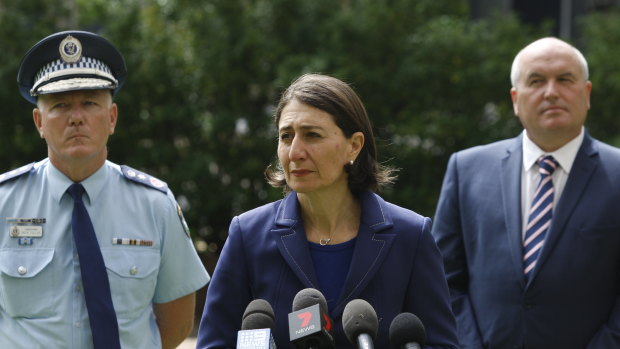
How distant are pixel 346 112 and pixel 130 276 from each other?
1.24m

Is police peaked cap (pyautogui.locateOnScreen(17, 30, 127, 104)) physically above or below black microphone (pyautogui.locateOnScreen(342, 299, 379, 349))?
above

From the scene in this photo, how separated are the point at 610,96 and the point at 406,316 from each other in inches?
362

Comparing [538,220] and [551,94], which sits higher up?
[551,94]

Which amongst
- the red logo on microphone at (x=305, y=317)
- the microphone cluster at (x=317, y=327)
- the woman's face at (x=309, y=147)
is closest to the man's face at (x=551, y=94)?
Result: the woman's face at (x=309, y=147)

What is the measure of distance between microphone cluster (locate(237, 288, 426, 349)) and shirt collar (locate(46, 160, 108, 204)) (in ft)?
4.58

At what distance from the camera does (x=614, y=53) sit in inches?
493

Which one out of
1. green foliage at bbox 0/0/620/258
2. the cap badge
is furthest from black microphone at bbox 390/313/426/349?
green foliage at bbox 0/0/620/258

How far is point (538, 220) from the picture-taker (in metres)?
5.41

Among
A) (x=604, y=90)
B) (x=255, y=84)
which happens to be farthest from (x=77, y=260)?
(x=604, y=90)

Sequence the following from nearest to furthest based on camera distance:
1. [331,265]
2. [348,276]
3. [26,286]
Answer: [348,276], [331,265], [26,286]

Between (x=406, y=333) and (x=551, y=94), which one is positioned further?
(x=551, y=94)

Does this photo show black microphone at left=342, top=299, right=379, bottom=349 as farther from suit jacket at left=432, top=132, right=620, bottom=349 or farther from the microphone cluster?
suit jacket at left=432, top=132, right=620, bottom=349

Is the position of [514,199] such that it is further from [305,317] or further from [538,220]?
[305,317]

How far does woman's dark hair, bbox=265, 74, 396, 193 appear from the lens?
4.18 meters
